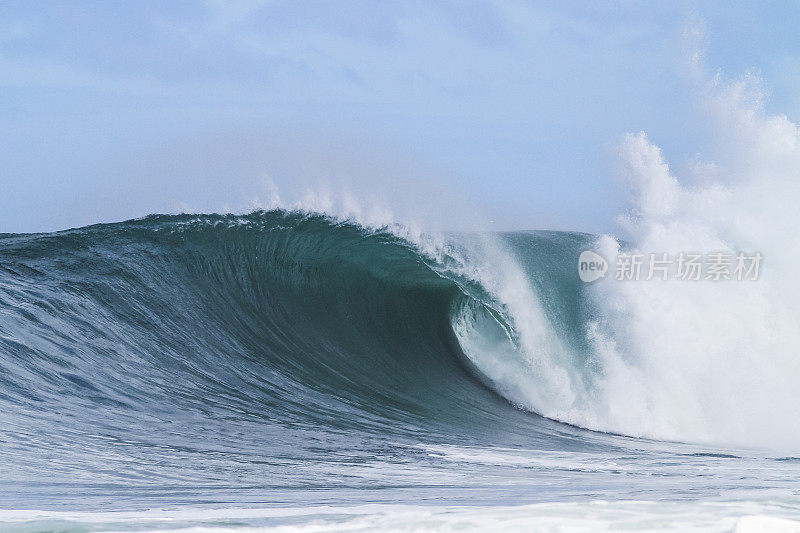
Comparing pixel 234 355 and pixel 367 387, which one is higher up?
pixel 234 355

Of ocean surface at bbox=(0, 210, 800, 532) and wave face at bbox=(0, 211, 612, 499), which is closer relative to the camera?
ocean surface at bbox=(0, 210, 800, 532)

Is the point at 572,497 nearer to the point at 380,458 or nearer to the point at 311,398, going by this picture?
the point at 380,458

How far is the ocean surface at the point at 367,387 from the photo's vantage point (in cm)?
299

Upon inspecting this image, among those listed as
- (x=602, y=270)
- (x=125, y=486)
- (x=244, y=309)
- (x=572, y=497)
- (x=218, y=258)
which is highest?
(x=602, y=270)

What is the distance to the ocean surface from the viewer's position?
2.99 meters

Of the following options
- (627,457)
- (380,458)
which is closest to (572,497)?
(380,458)

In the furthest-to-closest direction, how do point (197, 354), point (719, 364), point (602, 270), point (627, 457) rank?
1. point (602, 270)
2. point (719, 364)
3. point (197, 354)
4. point (627, 457)

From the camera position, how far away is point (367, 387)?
25.2 ft

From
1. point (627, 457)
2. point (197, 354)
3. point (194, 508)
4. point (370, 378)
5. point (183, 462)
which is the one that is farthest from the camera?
point (370, 378)

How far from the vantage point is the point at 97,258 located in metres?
8.73

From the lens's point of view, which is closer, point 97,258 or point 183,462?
point 183,462

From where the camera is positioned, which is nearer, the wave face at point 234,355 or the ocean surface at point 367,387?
the ocean surface at point 367,387

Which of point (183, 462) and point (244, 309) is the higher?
point (244, 309)

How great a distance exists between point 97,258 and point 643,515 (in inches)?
315
